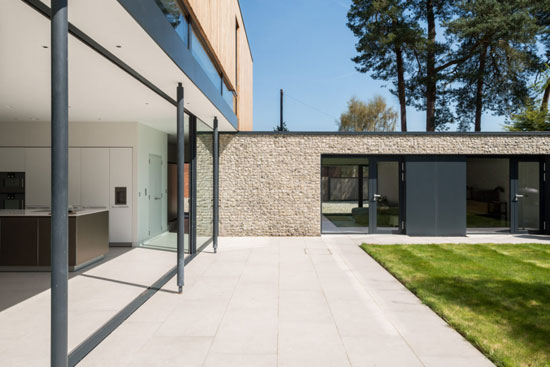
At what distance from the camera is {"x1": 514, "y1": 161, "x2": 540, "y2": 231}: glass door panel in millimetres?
10531

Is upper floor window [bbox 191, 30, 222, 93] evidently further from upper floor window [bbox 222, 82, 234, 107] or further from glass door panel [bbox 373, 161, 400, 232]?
glass door panel [bbox 373, 161, 400, 232]

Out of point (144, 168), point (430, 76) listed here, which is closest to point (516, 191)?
point (430, 76)

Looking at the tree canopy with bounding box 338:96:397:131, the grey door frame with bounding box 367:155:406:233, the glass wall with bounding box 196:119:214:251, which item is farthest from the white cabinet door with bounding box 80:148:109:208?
the tree canopy with bounding box 338:96:397:131

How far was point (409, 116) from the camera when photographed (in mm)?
18391

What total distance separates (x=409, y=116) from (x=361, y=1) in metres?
5.90

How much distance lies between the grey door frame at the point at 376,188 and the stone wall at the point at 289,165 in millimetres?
253

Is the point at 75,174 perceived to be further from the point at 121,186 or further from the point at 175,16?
the point at 175,16

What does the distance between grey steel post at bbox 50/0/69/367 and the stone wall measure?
25.0 feet

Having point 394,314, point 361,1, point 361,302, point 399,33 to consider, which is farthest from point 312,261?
point 361,1

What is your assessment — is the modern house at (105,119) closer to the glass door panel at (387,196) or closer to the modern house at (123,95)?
the modern house at (123,95)

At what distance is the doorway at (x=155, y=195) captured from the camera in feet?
30.6

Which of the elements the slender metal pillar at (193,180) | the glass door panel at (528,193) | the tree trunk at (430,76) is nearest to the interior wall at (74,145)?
the slender metal pillar at (193,180)

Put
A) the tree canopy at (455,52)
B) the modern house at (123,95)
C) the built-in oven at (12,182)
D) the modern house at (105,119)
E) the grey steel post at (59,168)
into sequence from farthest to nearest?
the tree canopy at (455,52)
the built-in oven at (12,182)
the modern house at (123,95)
the modern house at (105,119)
the grey steel post at (59,168)

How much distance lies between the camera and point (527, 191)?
10562 millimetres
